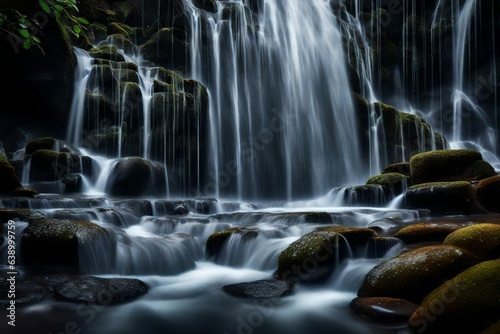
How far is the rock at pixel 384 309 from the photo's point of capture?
433 cm

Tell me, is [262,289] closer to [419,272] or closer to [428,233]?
[419,272]

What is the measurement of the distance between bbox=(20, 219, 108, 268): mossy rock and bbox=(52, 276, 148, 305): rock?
0.94 m

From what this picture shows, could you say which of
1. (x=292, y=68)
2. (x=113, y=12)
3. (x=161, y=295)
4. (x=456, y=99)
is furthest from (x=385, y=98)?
(x=161, y=295)

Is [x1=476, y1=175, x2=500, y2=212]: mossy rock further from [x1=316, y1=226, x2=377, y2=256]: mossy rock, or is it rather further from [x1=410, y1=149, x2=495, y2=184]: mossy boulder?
[x1=316, y1=226, x2=377, y2=256]: mossy rock

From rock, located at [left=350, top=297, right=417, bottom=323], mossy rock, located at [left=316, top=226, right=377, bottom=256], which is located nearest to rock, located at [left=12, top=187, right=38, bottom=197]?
mossy rock, located at [left=316, top=226, right=377, bottom=256]

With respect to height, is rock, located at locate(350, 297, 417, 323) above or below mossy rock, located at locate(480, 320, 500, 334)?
below

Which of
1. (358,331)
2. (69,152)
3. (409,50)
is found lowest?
(358,331)

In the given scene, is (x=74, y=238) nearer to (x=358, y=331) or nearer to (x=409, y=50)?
(x=358, y=331)

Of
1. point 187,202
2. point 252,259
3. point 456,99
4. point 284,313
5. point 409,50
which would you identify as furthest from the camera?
point 409,50

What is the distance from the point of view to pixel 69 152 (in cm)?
1359

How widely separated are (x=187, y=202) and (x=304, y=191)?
25.3 ft

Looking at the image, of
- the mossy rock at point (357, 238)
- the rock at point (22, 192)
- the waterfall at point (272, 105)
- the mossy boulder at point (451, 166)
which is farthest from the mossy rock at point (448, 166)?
the rock at point (22, 192)

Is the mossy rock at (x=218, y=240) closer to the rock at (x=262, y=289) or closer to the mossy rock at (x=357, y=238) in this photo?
the mossy rock at (x=357, y=238)

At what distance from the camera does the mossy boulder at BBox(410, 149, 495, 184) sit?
1187 cm
